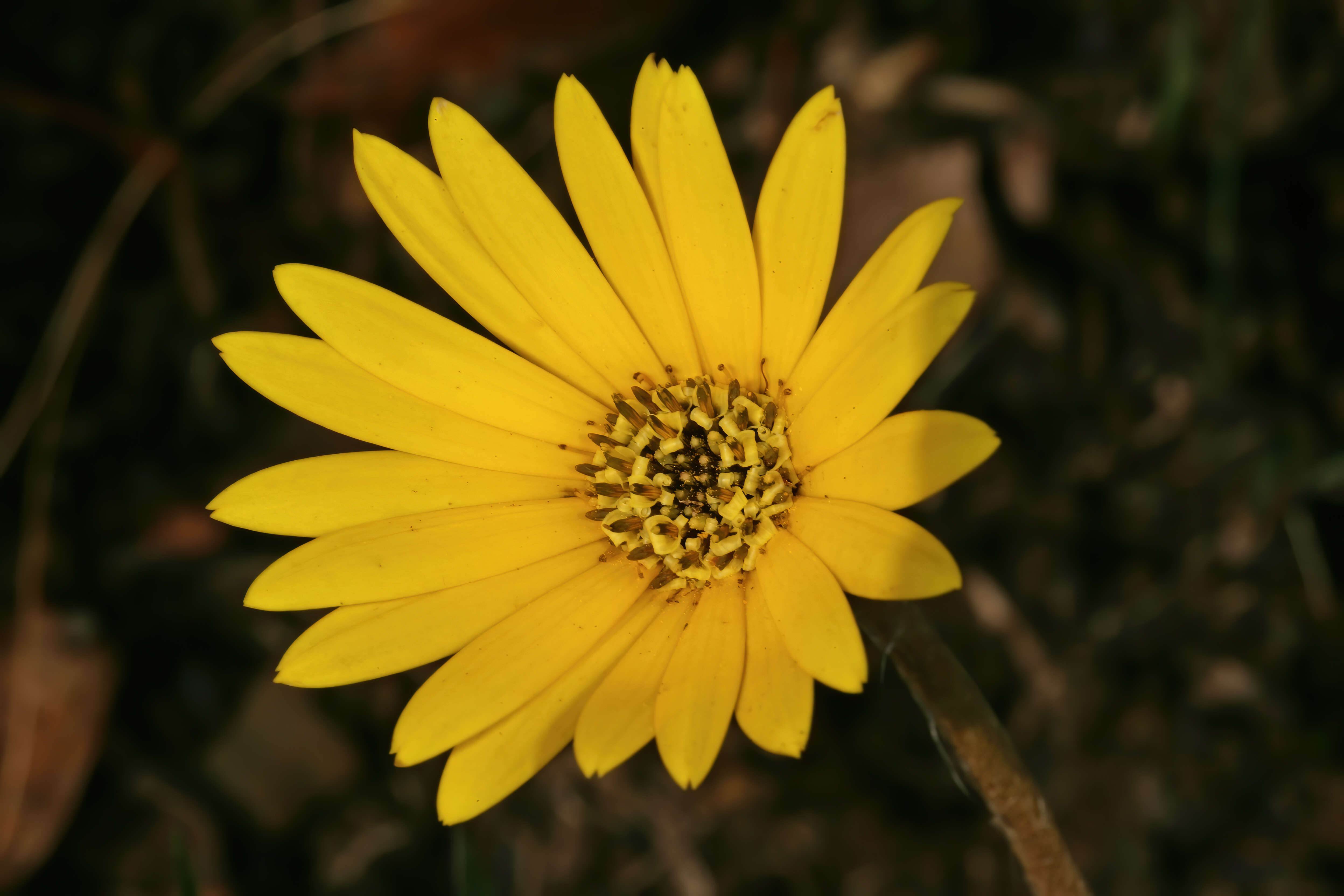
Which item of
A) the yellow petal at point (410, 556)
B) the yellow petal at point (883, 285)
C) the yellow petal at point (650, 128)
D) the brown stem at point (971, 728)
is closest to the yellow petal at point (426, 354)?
the yellow petal at point (410, 556)

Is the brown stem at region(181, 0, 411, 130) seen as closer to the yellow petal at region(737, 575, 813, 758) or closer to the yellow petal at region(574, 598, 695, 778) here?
the yellow petal at region(574, 598, 695, 778)

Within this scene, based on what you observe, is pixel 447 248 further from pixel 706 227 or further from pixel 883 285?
pixel 883 285

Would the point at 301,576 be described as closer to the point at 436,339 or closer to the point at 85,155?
→ the point at 436,339

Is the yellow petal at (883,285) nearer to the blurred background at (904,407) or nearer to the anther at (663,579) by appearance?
the anther at (663,579)

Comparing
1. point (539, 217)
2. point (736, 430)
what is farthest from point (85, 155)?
point (736, 430)

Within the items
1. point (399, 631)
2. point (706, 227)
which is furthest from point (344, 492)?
point (706, 227)
